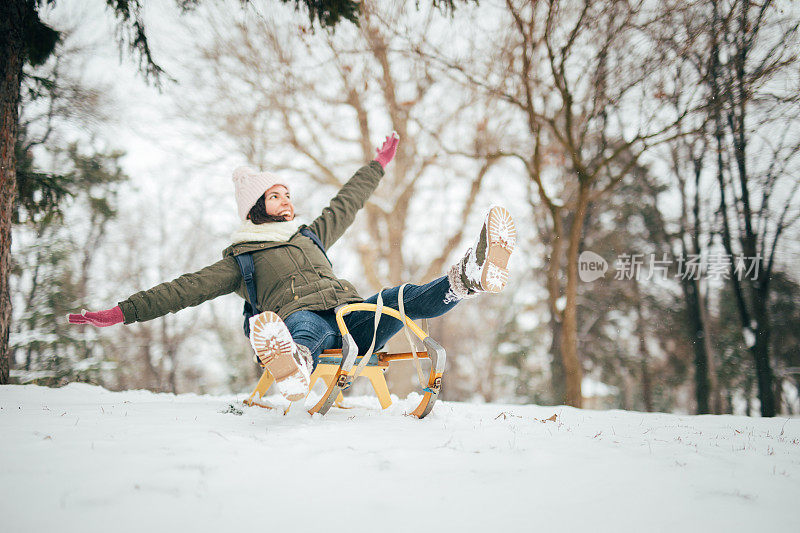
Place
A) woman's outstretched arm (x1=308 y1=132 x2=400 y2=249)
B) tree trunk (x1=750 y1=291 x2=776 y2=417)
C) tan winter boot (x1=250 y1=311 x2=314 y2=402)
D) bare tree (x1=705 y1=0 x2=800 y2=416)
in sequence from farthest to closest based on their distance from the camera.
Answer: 1. tree trunk (x1=750 y1=291 x2=776 y2=417)
2. bare tree (x1=705 y1=0 x2=800 y2=416)
3. woman's outstretched arm (x1=308 y1=132 x2=400 y2=249)
4. tan winter boot (x1=250 y1=311 x2=314 y2=402)

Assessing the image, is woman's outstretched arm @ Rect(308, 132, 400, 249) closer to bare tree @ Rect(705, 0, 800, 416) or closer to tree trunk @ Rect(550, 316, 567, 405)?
bare tree @ Rect(705, 0, 800, 416)

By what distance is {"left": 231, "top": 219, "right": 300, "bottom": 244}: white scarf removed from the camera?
107 inches

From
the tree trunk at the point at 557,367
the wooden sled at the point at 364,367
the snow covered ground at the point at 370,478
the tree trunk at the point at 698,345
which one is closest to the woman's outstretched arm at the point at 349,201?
the wooden sled at the point at 364,367

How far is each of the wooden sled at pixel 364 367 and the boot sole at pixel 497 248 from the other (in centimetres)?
43

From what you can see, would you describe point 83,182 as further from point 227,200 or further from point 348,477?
point 348,477

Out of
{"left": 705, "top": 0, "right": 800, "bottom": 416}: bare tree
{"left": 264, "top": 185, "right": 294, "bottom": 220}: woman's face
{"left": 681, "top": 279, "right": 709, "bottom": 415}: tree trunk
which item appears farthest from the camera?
{"left": 681, "top": 279, "right": 709, "bottom": 415}: tree trunk

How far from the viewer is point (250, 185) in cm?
296

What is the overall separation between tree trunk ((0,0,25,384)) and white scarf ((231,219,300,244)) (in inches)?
80.5

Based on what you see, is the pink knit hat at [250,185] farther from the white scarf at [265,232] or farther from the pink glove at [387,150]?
the pink glove at [387,150]

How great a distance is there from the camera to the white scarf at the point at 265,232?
2717 mm

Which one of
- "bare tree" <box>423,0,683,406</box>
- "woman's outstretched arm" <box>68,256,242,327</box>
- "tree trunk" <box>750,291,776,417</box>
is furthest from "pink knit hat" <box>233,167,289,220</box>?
"tree trunk" <box>750,291,776,417</box>

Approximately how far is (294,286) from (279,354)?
661 mm

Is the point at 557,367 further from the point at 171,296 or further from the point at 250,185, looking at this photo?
the point at 171,296

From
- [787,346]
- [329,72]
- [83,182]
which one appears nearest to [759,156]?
[787,346]
